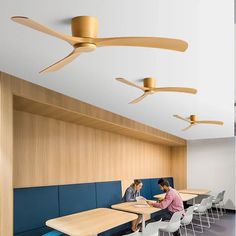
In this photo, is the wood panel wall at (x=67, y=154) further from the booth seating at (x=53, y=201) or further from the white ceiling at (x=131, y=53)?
the white ceiling at (x=131, y=53)

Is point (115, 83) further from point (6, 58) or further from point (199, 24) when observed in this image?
point (199, 24)

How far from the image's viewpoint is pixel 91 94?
393 centimetres

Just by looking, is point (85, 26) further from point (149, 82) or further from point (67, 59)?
point (149, 82)

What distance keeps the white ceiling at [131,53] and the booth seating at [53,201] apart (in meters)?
1.58

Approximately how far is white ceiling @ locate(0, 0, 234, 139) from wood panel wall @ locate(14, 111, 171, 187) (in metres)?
0.88

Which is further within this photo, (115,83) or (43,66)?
(115,83)

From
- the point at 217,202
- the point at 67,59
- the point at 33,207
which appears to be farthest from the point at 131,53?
the point at 217,202

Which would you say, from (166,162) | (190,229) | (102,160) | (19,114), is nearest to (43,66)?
(19,114)

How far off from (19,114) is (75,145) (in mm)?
1373

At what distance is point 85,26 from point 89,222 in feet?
7.95

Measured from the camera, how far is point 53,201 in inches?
163

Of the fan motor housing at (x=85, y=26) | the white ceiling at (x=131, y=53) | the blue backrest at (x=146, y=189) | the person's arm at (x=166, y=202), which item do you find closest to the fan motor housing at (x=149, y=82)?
the white ceiling at (x=131, y=53)

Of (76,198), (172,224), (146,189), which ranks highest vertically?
(76,198)

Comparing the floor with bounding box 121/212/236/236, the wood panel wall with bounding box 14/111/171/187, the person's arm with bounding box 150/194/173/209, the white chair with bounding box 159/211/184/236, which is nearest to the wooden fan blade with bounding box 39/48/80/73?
the wood panel wall with bounding box 14/111/171/187
